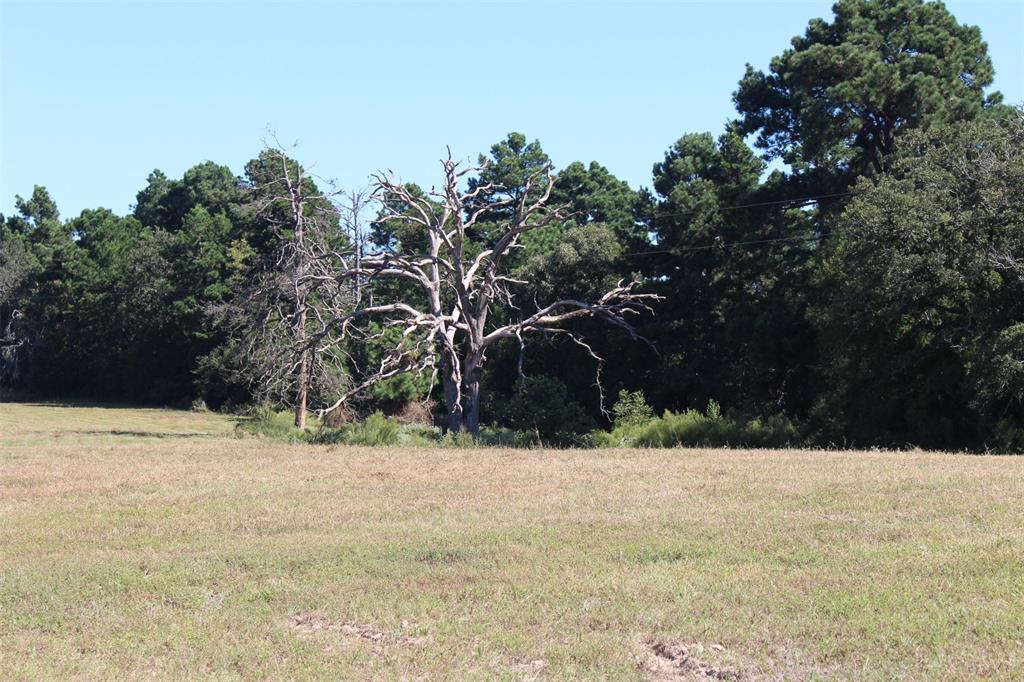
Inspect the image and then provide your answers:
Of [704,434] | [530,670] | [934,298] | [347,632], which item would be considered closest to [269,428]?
[704,434]

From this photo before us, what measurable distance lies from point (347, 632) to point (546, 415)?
70.4 feet

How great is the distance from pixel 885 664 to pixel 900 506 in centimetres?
682

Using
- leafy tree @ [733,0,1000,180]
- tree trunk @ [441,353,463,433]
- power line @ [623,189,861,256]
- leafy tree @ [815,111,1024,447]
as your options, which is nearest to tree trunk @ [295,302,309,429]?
tree trunk @ [441,353,463,433]

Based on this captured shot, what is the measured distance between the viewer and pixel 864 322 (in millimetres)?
30594

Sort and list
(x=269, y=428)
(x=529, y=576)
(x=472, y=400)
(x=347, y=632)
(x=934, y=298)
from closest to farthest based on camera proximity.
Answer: (x=347, y=632) < (x=529, y=576) < (x=934, y=298) < (x=269, y=428) < (x=472, y=400)

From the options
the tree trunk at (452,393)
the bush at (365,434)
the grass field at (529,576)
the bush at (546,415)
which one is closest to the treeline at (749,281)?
the bush at (546,415)

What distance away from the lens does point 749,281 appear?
44.6 meters

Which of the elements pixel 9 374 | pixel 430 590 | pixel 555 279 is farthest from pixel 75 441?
pixel 9 374

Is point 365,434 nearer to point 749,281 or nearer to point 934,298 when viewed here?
point 934,298

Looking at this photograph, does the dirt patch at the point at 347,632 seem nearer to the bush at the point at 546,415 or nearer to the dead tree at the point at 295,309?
the bush at the point at 546,415

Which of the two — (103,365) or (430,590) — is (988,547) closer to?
(430,590)

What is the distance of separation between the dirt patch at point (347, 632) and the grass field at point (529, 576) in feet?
0.09

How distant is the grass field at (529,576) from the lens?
8133mm

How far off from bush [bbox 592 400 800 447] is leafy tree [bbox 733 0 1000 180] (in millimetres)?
12004
